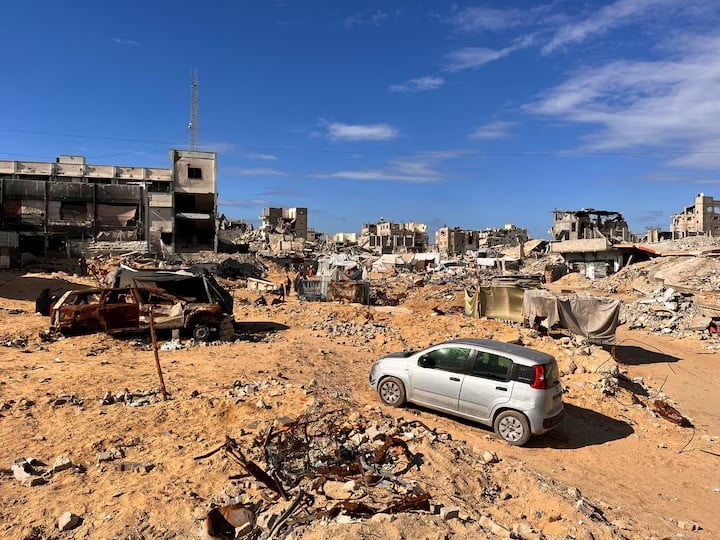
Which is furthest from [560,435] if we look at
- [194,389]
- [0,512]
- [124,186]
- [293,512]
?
[124,186]

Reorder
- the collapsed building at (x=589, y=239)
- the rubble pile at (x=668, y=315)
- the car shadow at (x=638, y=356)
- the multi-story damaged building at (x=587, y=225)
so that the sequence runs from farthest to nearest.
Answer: the multi-story damaged building at (x=587, y=225)
the collapsed building at (x=589, y=239)
the rubble pile at (x=668, y=315)
the car shadow at (x=638, y=356)

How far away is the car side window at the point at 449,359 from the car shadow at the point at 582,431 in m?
1.80

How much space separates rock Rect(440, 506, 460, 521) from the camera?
Answer: 5.19 metres

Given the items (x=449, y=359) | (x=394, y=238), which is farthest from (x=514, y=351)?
(x=394, y=238)

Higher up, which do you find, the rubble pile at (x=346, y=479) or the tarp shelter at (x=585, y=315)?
the tarp shelter at (x=585, y=315)

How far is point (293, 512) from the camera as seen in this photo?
515 centimetres

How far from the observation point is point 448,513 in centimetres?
522

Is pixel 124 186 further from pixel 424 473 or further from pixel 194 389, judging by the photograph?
pixel 424 473

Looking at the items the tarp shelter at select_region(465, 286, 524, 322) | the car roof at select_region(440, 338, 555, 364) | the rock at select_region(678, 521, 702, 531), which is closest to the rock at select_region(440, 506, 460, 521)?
the rock at select_region(678, 521, 702, 531)

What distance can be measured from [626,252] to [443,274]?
16.0 metres

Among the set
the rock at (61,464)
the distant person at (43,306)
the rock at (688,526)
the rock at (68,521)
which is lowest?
the rock at (688,526)

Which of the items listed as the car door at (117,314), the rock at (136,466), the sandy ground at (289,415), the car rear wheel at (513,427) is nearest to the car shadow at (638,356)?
the sandy ground at (289,415)

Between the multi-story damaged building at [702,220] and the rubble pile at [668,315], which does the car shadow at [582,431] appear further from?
the multi-story damaged building at [702,220]

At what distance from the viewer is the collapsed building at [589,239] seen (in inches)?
1670
